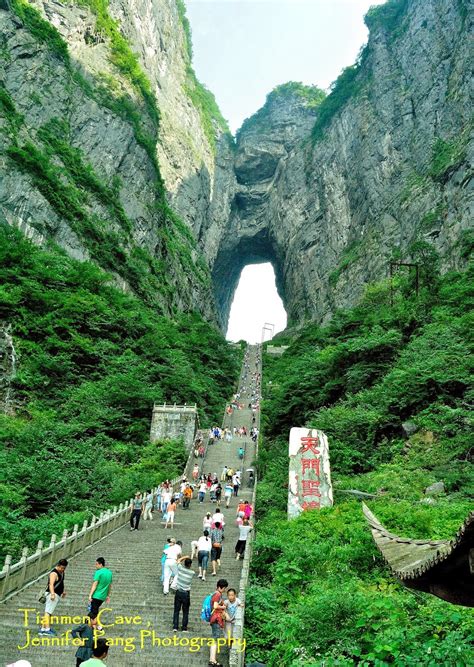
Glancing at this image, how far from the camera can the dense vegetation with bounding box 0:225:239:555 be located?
13.2m

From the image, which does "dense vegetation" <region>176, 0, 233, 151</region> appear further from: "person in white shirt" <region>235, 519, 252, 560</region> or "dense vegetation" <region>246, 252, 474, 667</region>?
"person in white shirt" <region>235, 519, 252, 560</region>

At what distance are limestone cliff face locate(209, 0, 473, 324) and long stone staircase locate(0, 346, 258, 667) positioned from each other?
26.3 metres

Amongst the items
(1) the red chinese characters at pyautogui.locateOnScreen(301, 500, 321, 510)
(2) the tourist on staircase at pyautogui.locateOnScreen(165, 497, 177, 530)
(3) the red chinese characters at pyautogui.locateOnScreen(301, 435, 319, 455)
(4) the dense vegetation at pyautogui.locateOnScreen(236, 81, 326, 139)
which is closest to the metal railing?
(2) the tourist on staircase at pyautogui.locateOnScreen(165, 497, 177, 530)

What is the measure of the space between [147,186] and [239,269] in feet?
103

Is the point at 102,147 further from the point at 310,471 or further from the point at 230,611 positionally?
the point at 230,611

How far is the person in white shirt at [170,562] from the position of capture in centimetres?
750

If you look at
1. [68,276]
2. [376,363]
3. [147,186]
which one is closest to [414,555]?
[376,363]

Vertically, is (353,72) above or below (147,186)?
above

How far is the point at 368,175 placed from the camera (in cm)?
4544

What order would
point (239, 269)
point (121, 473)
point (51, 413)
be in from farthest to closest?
point (239, 269)
point (51, 413)
point (121, 473)

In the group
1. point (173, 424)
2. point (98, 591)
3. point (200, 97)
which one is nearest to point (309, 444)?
point (98, 591)

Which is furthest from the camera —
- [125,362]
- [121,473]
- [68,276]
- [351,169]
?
[351,169]

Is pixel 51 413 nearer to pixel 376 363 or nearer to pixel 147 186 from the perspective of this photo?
pixel 376 363

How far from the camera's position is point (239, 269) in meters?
71.8
